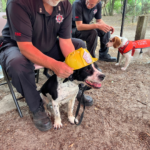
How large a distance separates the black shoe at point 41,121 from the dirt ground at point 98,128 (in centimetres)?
6

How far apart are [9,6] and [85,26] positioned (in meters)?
→ 1.87

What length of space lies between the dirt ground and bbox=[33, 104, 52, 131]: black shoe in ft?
0.20

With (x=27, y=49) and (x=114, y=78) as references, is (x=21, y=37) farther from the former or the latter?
(x=114, y=78)

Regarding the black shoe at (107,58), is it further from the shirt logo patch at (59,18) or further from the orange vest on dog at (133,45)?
the shirt logo patch at (59,18)

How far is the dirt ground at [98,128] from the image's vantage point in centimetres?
145

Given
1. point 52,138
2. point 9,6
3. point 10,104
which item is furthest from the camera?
point 10,104

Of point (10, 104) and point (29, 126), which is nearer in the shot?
point (29, 126)

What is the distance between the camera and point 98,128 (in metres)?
1.64

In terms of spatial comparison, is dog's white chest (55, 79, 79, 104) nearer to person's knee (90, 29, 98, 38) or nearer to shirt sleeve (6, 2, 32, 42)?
shirt sleeve (6, 2, 32, 42)

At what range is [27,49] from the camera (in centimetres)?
136

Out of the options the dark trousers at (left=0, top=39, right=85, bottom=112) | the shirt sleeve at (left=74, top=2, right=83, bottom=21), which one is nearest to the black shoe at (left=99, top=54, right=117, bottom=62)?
the shirt sleeve at (left=74, top=2, right=83, bottom=21)

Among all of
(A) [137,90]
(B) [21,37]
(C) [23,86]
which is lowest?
(A) [137,90]

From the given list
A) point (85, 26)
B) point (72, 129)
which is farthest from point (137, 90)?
point (85, 26)

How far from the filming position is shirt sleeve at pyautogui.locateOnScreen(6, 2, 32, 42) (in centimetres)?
130
